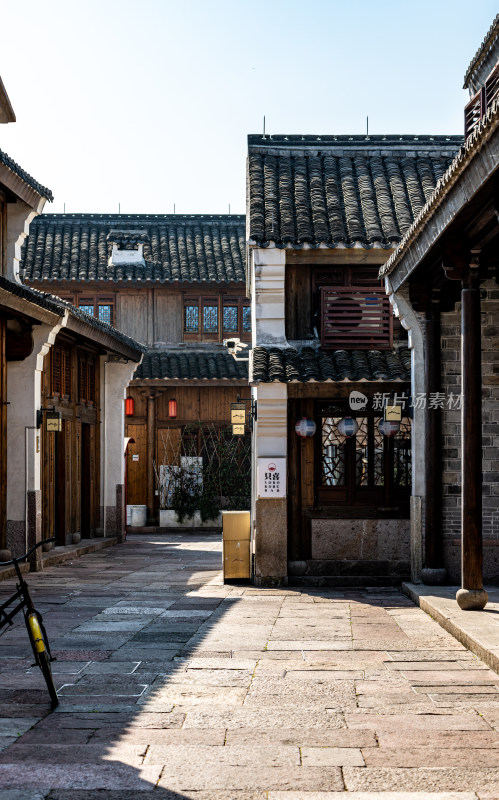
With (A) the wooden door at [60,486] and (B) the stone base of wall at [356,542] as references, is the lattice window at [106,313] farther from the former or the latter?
(B) the stone base of wall at [356,542]

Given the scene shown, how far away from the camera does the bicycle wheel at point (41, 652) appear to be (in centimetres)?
695

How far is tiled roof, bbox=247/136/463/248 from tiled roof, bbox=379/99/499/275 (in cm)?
292

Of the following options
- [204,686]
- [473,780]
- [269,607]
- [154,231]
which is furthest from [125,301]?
[473,780]

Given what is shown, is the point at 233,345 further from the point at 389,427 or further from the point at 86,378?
the point at 389,427

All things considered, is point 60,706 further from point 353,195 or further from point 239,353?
point 239,353

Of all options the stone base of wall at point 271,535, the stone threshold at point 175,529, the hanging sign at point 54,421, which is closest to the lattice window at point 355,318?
the stone base of wall at point 271,535

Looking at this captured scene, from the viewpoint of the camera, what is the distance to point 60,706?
704 cm

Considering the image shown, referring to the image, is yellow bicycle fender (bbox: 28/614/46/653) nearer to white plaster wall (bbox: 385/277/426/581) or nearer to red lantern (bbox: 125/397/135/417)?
white plaster wall (bbox: 385/277/426/581)

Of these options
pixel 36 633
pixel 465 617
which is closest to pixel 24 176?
pixel 465 617

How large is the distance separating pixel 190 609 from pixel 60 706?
15.8 feet

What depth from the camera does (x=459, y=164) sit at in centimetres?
864

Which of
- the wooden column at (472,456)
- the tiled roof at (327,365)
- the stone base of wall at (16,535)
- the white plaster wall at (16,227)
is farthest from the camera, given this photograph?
the white plaster wall at (16,227)

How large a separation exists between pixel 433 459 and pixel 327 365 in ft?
6.73

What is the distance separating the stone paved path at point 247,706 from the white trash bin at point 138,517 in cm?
1421
